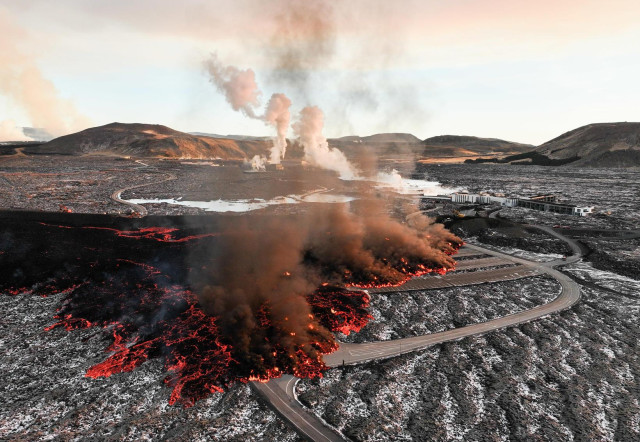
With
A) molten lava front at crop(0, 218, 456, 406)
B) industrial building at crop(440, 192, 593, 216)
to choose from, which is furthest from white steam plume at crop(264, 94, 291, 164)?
molten lava front at crop(0, 218, 456, 406)

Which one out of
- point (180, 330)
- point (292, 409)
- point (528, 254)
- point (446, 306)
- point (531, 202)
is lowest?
point (292, 409)

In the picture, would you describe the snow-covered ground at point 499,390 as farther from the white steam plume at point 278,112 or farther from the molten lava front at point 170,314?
the white steam plume at point 278,112

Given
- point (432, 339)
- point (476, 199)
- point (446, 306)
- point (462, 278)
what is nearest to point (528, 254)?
point (462, 278)

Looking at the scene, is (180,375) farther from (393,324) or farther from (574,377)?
(574,377)

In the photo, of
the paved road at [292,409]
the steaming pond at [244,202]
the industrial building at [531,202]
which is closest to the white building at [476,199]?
the industrial building at [531,202]

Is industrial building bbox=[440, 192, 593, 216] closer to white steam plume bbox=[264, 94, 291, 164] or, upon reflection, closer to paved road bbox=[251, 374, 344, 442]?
white steam plume bbox=[264, 94, 291, 164]

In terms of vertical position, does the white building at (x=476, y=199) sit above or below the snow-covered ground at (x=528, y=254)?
above

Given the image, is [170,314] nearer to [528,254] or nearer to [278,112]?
[528,254]
